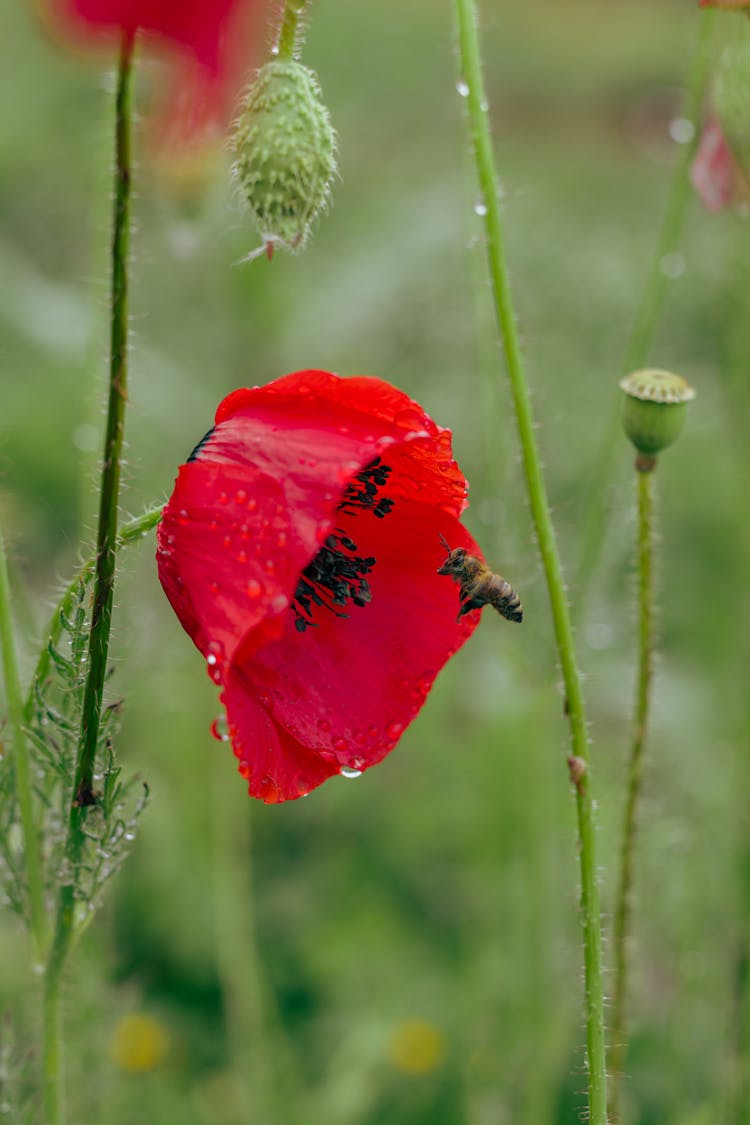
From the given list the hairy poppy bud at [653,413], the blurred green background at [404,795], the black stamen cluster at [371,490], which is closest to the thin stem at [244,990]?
the blurred green background at [404,795]

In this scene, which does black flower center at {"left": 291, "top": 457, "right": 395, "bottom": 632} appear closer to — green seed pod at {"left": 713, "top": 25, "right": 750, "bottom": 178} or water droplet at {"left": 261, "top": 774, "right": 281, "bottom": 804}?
water droplet at {"left": 261, "top": 774, "right": 281, "bottom": 804}

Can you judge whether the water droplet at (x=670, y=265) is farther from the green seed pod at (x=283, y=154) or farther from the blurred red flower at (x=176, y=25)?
the blurred red flower at (x=176, y=25)

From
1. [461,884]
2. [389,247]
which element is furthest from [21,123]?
[461,884]

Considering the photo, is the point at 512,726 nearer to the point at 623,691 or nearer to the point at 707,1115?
the point at 707,1115

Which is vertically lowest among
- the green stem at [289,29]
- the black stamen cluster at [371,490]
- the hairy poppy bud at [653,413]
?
the black stamen cluster at [371,490]

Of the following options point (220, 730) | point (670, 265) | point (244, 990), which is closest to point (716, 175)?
point (670, 265)

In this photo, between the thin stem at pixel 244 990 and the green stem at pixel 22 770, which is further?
the thin stem at pixel 244 990

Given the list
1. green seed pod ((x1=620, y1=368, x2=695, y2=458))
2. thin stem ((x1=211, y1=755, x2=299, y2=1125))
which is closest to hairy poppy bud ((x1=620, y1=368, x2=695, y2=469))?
green seed pod ((x1=620, y1=368, x2=695, y2=458))
